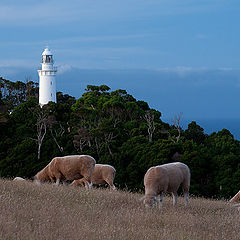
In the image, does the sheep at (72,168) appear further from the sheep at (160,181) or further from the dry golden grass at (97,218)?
the sheep at (160,181)

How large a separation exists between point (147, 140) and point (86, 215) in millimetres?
34954

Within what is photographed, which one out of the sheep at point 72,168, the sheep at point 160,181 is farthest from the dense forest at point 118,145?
the sheep at point 160,181

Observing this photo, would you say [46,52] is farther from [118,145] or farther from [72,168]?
[72,168]

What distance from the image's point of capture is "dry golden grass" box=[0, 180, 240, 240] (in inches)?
391

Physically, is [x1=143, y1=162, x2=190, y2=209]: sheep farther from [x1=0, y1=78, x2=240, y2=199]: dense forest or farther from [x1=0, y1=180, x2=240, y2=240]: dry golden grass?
[x1=0, y1=78, x2=240, y2=199]: dense forest

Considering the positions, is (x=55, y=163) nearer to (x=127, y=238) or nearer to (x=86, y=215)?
(x=86, y=215)

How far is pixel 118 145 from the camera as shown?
47750 millimetres

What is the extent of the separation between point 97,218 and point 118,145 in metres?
36.2

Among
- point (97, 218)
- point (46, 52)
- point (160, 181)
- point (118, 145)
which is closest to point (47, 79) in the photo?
point (46, 52)

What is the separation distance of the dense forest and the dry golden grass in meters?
22.1

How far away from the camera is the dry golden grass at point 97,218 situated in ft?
32.6

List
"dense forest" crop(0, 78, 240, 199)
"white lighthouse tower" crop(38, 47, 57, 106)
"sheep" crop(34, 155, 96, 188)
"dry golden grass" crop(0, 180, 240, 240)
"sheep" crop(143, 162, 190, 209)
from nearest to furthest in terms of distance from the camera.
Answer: "dry golden grass" crop(0, 180, 240, 240) → "sheep" crop(143, 162, 190, 209) → "sheep" crop(34, 155, 96, 188) → "dense forest" crop(0, 78, 240, 199) → "white lighthouse tower" crop(38, 47, 57, 106)

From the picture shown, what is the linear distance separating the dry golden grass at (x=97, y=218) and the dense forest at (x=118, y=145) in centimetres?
2206

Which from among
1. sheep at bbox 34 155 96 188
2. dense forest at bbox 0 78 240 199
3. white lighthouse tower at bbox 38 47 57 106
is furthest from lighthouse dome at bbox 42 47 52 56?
sheep at bbox 34 155 96 188
